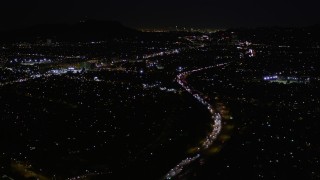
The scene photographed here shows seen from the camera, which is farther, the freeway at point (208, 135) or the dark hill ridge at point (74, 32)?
the dark hill ridge at point (74, 32)

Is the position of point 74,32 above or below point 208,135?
below

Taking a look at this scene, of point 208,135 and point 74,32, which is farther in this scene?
point 74,32

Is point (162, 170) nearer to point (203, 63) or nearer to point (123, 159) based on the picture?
point (123, 159)

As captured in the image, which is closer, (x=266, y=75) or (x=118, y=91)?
(x=118, y=91)

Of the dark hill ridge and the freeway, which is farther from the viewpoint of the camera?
the dark hill ridge

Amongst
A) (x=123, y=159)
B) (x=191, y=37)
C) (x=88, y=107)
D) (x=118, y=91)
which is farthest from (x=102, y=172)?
(x=191, y=37)

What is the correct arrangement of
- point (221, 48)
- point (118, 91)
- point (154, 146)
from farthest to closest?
point (221, 48) < point (118, 91) < point (154, 146)

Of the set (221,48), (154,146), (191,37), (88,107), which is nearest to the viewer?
(154,146)
